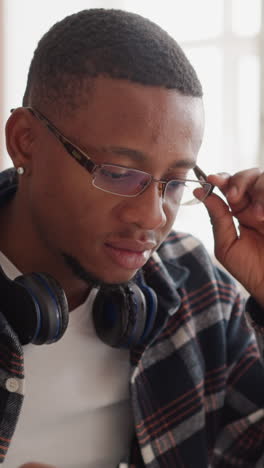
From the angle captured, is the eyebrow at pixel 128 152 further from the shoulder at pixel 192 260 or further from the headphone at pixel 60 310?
the shoulder at pixel 192 260

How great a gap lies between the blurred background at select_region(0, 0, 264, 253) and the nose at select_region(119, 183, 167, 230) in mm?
2118

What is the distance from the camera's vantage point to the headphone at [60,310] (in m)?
1.08

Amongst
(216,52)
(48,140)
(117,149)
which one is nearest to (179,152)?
(117,149)

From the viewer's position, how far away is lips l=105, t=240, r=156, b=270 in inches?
45.5

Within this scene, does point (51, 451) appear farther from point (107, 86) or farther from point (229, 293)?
point (107, 86)

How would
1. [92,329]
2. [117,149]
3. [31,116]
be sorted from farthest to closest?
1. [92,329]
2. [31,116]
3. [117,149]

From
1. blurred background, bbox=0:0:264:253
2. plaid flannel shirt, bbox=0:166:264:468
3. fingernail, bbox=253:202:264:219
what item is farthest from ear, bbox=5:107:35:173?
blurred background, bbox=0:0:264:253

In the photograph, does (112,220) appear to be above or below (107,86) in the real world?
below

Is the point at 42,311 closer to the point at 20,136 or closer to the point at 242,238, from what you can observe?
the point at 20,136

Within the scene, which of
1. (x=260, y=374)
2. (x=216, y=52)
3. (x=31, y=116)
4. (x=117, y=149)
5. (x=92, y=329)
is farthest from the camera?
(x=216, y=52)

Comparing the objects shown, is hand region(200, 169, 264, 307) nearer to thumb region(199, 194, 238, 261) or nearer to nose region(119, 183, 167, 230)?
thumb region(199, 194, 238, 261)

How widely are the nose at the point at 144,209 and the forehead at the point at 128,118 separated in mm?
77

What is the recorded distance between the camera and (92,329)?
1.36 meters

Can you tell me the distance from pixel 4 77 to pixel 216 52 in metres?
1.17
